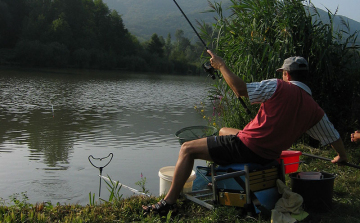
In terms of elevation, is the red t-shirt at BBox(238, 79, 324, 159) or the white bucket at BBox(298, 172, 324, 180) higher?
the red t-shirt at BBox(238, 79, 324, 159)

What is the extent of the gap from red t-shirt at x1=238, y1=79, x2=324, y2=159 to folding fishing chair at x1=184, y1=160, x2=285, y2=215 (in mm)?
191

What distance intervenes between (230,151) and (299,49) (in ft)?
10.8

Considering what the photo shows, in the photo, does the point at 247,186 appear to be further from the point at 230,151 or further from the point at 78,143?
the point at 78,143

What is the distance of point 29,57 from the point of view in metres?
47.6

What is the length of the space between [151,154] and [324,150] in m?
3.44

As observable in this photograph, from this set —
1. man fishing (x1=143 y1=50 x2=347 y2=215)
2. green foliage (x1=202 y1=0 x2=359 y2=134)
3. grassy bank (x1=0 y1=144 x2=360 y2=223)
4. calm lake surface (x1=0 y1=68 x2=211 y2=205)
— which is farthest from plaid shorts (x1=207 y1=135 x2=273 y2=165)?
green foliage (x1=202 y1=0 x2=359 y2=134)

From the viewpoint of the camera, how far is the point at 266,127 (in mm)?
3146

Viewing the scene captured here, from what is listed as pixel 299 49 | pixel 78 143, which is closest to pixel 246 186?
pixel 299 49

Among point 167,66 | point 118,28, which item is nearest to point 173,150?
point 167,66

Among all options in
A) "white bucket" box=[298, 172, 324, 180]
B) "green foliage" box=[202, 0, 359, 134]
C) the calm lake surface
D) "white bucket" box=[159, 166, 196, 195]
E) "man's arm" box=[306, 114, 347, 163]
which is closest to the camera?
"man's arm" box=[306, 114, 347, 163]

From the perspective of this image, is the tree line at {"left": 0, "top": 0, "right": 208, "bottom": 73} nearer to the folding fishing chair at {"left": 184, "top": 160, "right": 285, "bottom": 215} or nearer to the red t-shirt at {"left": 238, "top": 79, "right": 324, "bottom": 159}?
the folding fishing chair at {"left": 184, "top": 160, "right": 285, "bottom": 215}

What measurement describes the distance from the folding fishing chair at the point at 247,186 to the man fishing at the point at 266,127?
0.30 ft

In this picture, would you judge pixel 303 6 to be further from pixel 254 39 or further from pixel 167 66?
pixel 167 66

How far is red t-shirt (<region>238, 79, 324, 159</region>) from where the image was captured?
3107mm
